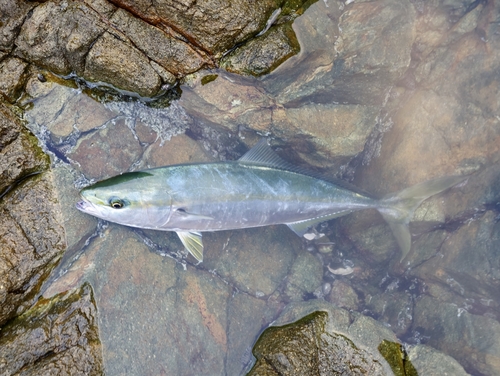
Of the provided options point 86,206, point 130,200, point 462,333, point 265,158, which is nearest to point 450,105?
point 265,158

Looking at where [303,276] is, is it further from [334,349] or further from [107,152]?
[107,152]

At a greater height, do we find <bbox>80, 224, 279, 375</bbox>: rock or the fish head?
the fish head

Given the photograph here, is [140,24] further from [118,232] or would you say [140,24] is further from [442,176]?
[442,176]

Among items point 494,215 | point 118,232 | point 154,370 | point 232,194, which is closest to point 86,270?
point 118,232

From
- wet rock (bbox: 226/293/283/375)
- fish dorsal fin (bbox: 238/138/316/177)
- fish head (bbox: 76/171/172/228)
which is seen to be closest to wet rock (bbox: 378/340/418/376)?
wet rock (bbox: 226/293/283/375)

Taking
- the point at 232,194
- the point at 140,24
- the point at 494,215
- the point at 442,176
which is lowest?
the point at 494,215

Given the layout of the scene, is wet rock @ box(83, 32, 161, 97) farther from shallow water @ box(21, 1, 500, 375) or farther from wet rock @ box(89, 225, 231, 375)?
wet rock @ box(89, 225, 231, 375)
